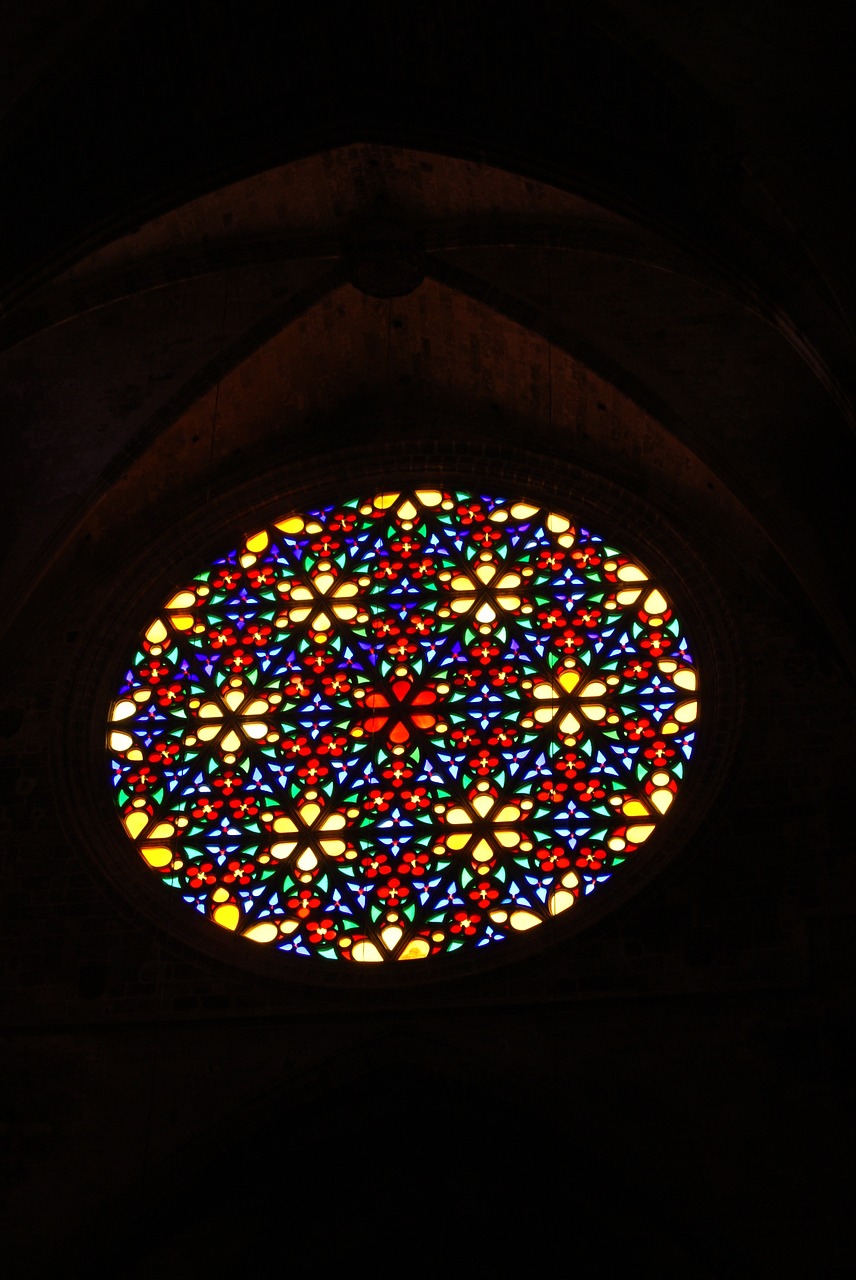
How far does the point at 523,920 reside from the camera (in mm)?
14164

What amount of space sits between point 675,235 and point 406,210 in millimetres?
2904

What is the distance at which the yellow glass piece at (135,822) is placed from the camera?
49.0 ft

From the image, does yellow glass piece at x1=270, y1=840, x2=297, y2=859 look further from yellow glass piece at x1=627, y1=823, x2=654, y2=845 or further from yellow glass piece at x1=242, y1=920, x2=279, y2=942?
yellow glass piece at x1=627, y1=823, x2=654, y2=845

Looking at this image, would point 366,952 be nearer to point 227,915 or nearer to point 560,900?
point 227,915

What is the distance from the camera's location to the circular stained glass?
47.3 ft

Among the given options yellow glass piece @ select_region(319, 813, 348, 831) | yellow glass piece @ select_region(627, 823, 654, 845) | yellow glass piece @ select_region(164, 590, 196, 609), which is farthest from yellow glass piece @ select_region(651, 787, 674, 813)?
yellow glass piece @ select_region(164, 590, 196, 609)

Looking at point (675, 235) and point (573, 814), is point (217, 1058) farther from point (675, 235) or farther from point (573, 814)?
point (675, 235)

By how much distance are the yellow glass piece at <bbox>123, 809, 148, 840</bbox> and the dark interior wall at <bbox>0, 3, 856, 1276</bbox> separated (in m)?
0.17

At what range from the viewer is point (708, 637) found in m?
15.3

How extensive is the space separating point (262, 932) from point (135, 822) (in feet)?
4.45

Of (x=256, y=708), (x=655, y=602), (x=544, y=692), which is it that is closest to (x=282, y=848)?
(x=256, y=708)

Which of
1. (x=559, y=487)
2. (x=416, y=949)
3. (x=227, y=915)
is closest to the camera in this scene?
(x=416, y=949)

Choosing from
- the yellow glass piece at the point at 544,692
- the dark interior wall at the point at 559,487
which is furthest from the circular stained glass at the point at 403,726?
the dark interior wall at the point at 559,487

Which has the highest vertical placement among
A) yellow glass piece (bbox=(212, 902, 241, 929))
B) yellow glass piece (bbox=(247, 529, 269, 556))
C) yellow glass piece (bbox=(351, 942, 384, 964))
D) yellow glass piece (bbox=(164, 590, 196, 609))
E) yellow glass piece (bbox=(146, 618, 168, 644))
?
yellow glass piece (bbox=(247, 529, 269, 556))
